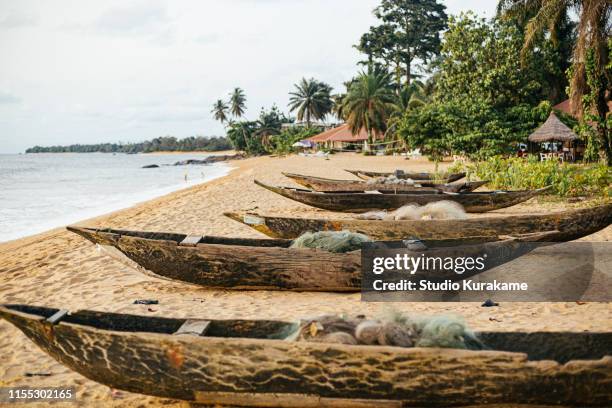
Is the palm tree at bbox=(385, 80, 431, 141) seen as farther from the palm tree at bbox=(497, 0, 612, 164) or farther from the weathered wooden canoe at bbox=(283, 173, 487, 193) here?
the weathered wooden canoe at bbox=(283, 173, 487, 193)

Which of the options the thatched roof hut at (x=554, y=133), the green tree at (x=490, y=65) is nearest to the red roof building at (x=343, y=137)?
the green tree at (x=490, y=65)

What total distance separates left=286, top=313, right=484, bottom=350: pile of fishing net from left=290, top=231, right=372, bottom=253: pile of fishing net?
225cm

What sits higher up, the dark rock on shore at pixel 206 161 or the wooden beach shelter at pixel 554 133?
the wooden beach shelter at pixel 554 133

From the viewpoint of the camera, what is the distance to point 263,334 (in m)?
3.38

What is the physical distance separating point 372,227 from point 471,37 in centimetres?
2094

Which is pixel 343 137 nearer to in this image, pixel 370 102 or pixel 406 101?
pixel 370 102

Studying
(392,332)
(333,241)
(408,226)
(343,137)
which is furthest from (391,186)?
(343,137)

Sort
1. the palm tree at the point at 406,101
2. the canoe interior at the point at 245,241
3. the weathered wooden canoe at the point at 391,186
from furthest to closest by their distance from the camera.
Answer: the palm tree at the point at 406,101
the weathered wooden canoe at the point at 391,186
the canoe interior at the point at 245,241

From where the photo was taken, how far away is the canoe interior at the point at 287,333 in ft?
10.3

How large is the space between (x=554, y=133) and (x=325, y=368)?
1972cm

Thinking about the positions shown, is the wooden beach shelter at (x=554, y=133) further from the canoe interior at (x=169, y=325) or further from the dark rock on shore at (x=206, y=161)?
the dark rock on shore at (x=206, y=161)

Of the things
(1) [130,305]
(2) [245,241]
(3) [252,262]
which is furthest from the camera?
(2) [245,241]

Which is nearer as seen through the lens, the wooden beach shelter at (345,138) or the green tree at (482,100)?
the green tree at (482,100)

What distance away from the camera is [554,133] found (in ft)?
64.1
